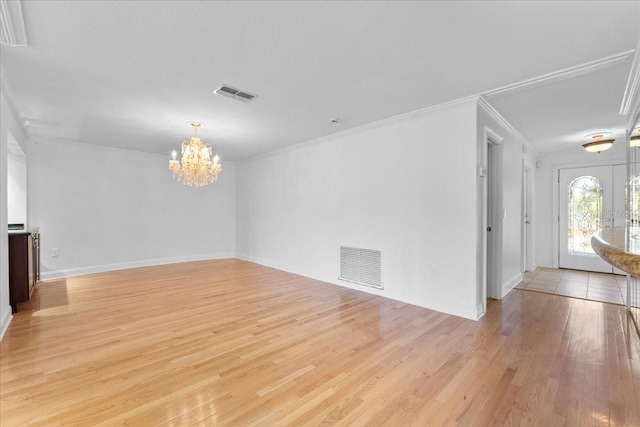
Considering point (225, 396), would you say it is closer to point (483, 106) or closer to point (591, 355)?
point (591, 355)

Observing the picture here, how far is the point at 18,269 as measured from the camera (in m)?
3.67

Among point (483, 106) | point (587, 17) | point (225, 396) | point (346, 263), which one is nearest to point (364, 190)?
point (346, 263)

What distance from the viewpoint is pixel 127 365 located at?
232 centimetres

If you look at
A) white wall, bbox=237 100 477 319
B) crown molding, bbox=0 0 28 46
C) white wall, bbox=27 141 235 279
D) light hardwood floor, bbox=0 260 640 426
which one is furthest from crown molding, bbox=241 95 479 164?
crown molding, bbox=0 0 28 46

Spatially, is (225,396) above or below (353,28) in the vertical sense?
below

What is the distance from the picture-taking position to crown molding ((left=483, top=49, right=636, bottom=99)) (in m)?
2.41

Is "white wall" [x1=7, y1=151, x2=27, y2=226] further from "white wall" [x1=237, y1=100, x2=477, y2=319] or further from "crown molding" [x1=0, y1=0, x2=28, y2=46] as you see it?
"white wall" [x1=237, y1=100, x2=477, y2=319]

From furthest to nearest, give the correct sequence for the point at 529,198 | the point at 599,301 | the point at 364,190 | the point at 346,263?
the point at 529,198, the point at 346,263, the point at 364,190, the point at 599,301

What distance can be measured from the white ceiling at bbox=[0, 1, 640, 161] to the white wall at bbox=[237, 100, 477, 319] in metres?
0.46

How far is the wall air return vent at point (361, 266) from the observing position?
436 cm

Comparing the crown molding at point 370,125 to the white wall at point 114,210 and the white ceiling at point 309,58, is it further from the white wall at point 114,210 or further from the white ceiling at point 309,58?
the white wall at point 114,210

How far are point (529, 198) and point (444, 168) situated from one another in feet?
12.7

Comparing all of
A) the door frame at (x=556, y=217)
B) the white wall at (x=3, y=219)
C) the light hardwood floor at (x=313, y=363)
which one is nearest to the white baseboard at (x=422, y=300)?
the light hardwood floor at (x=313, y=363)

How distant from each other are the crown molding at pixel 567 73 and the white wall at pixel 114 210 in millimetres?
6527
